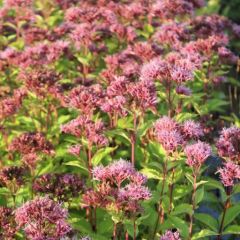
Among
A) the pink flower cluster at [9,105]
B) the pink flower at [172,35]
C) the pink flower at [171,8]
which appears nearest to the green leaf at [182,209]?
the pink flower cluster at [9,105]

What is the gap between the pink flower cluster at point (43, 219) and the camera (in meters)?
3.27

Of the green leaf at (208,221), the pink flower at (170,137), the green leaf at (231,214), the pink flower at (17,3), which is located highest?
the pink flower at (170,137)

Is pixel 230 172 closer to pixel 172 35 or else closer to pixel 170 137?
pixel 170 137

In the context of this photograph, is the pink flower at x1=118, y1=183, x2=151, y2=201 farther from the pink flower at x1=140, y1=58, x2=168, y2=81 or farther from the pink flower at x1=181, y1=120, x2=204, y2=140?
the pink flower at x1=140, y1=58, x2=168, y2=81

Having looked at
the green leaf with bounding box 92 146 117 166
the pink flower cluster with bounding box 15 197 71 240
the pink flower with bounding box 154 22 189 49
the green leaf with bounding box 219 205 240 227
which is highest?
the pink flower cluster with bounding box 15 197 71 240

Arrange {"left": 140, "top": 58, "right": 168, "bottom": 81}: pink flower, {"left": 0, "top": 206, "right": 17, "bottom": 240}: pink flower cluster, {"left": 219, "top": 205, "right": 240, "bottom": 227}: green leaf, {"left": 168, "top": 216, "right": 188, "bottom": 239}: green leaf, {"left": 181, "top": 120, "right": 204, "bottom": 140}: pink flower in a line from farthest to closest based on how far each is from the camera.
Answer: {"left": 140, "top": 58, "right": 168, "bottom": 81}: pink flower, {"left": 219, "top": 205, "right": 240, "bottom": 227}: green leaf, {"left": 181, "top": 120, "right": 204, "bottom": 140}: pink flower, {"left": 168, "top": 216, "right": 188, "bottom": 239}: green leaf, {"left": 0, "top": 206, "right": 17, "bottom": 240}: pink flower cluster

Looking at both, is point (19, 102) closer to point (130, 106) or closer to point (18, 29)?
point (130, 106)

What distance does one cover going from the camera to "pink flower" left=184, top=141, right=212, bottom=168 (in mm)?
3938

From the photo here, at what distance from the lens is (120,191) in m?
3.64

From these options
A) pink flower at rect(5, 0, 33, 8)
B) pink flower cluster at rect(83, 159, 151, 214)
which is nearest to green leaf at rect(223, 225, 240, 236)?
pink flower cluster at rect(83, 159, 151, 214)

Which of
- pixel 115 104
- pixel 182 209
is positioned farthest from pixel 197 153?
pixel 115 104

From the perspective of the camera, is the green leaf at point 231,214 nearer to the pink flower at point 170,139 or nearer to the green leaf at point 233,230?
the green leaf at point 233,230

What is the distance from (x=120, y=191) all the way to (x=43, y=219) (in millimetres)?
591

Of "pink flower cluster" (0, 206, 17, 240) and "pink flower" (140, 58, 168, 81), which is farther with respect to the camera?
"pink flower" (140, 58, 168, 81)
